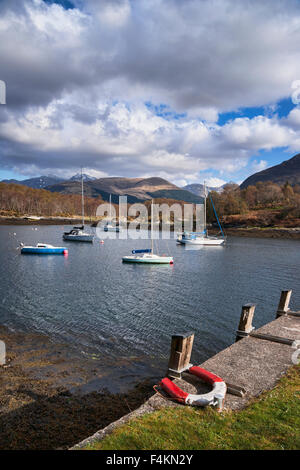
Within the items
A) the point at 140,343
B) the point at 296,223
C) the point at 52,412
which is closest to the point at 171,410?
the point at 52,412

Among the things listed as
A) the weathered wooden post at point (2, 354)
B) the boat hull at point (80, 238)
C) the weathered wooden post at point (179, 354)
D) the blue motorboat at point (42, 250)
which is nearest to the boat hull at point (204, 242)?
the boat hull at point (80, 238)

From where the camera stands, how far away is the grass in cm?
707

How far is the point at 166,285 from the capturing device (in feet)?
117

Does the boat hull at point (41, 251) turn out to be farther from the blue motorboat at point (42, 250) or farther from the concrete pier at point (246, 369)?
the concrete pier at point (246, 369)

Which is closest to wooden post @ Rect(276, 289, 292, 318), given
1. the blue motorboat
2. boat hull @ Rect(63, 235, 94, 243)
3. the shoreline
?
the shoreline

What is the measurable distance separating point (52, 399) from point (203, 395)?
6.66 metres

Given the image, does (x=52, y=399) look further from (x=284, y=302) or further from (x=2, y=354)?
(x=284, y=302)

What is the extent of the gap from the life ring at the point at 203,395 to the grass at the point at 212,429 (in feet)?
0.80

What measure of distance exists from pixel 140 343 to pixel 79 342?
12.7 ft

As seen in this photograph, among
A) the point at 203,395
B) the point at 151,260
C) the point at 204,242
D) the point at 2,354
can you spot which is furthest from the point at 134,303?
the point at 204,242

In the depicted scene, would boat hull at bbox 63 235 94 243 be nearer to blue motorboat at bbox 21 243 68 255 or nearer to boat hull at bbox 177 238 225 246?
blue motorboat at bbox 21 243 68 255

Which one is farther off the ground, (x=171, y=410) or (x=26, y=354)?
(x=171, y=410)
